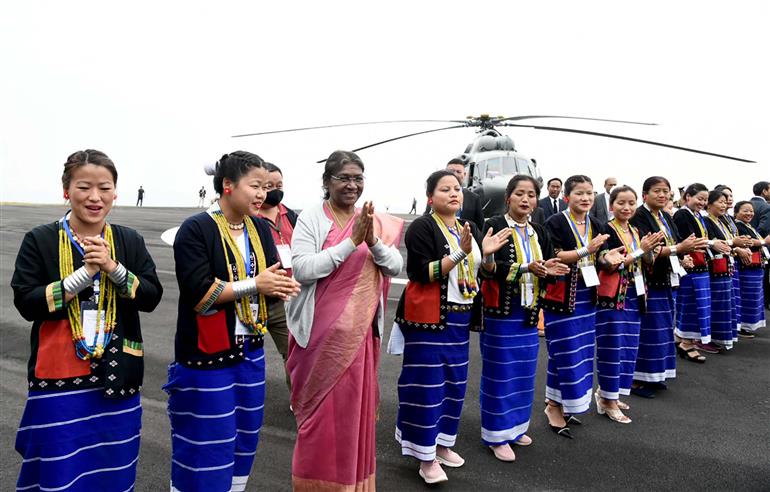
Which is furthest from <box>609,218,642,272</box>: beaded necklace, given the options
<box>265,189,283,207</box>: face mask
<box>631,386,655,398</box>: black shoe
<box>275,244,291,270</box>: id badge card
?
<box>275,244,291,270</box>: id badge card

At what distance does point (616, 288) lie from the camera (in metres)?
4.23

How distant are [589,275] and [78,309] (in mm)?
3498

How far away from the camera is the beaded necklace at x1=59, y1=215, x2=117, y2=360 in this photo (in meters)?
2.06

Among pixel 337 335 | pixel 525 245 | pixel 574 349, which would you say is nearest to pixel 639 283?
pixel 574 349

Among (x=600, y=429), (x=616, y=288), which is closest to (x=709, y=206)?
(x=616, y=288)

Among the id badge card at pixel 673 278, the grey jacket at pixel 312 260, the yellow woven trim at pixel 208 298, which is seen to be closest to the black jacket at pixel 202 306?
the yellow woven trim at pixel 208 298

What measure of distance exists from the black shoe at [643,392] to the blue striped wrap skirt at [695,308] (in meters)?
1.52

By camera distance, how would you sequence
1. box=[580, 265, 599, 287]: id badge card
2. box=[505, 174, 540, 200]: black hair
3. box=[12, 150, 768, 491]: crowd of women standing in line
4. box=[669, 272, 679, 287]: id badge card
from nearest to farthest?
box=[12, 150, 768, 491]: crowd of women standing in line → box=[505, 174, 540, 200]: black hair → box=[580, 265, 599, 287]: id badge card → box=[669, 272, 679, 287]: id badge card

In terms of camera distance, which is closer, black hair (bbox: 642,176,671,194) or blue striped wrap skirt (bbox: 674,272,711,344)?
black hair (bbox: 642,176,671,194)

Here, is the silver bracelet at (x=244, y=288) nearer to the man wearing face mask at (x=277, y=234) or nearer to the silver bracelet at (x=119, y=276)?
the silver bracelet at (x=119, y=276)

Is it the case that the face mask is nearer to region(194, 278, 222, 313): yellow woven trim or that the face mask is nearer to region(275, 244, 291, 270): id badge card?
region(275, 244, 291, 270): id badge card

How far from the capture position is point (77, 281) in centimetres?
200

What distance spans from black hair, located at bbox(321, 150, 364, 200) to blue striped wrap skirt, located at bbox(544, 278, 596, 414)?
223 cm

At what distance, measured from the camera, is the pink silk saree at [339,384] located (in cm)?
252
